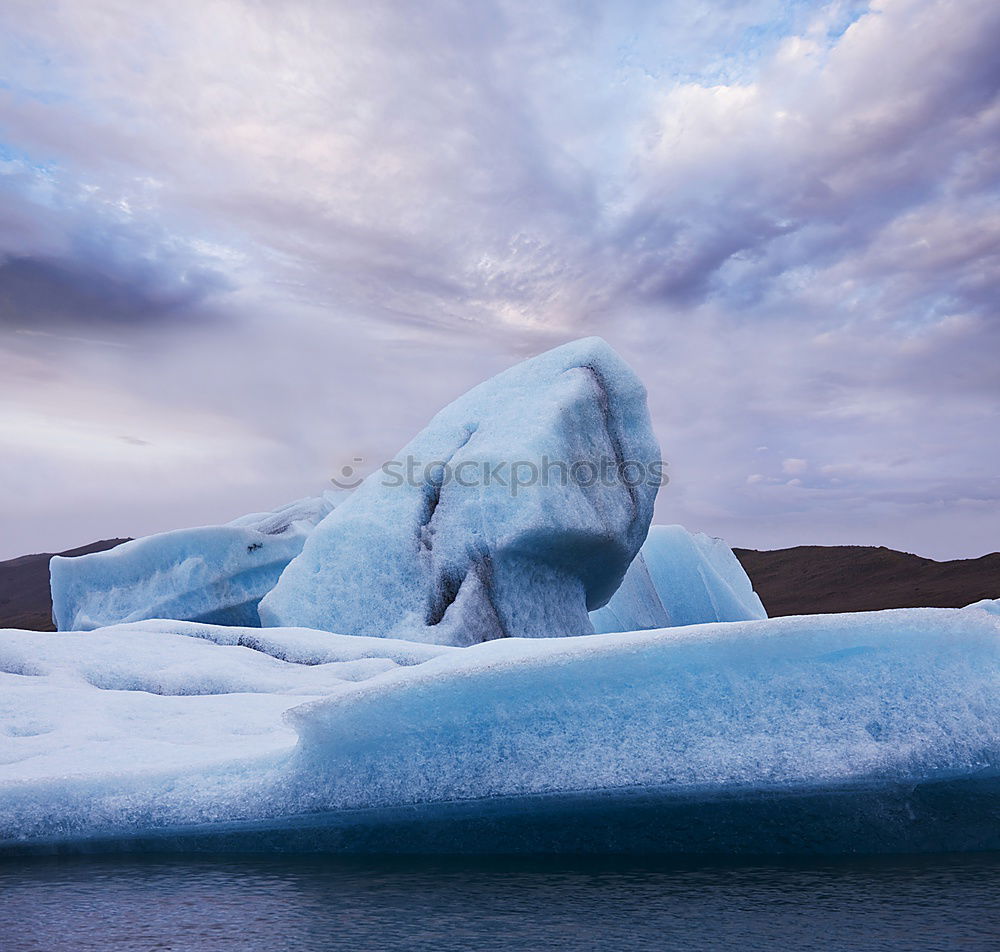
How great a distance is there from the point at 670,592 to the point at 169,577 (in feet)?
27.5

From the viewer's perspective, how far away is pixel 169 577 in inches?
563

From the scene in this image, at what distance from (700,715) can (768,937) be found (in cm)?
86

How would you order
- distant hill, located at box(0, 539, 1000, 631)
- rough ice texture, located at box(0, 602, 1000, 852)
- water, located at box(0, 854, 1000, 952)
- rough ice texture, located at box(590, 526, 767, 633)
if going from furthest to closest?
distant hill, located at box(0, 539, 1000, 631), rough ice texture, located at box(590, 526, 767, 633), rough ice texture, located at box(0, 602, 1000, 852), water, located at box(0, 854, 1000, 952)

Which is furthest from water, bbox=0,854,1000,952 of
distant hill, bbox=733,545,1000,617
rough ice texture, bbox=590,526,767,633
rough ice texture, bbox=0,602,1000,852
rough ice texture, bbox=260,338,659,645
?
distant hill, bbox=733,545,1000,617

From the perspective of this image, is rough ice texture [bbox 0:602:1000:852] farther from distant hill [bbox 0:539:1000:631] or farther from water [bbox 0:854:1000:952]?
distant hill [bbox 0:539:1000:631]

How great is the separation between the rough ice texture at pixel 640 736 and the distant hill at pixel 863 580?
82.7 feet

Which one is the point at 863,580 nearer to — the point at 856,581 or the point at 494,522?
the point at 856,581

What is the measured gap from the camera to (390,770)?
3.05 m

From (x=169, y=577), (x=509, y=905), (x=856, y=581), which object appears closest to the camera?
(x=509, y=905)

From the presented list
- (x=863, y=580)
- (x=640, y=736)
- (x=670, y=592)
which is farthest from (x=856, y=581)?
(x=640, y=736)

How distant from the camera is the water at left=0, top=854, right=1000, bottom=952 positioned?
2.17 m

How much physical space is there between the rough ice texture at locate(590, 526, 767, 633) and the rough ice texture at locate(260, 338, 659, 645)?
14.9 feet

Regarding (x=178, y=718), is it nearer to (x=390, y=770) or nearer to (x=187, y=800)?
(x=187, y=800)

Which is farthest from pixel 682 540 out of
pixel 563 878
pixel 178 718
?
pixel 563 878
